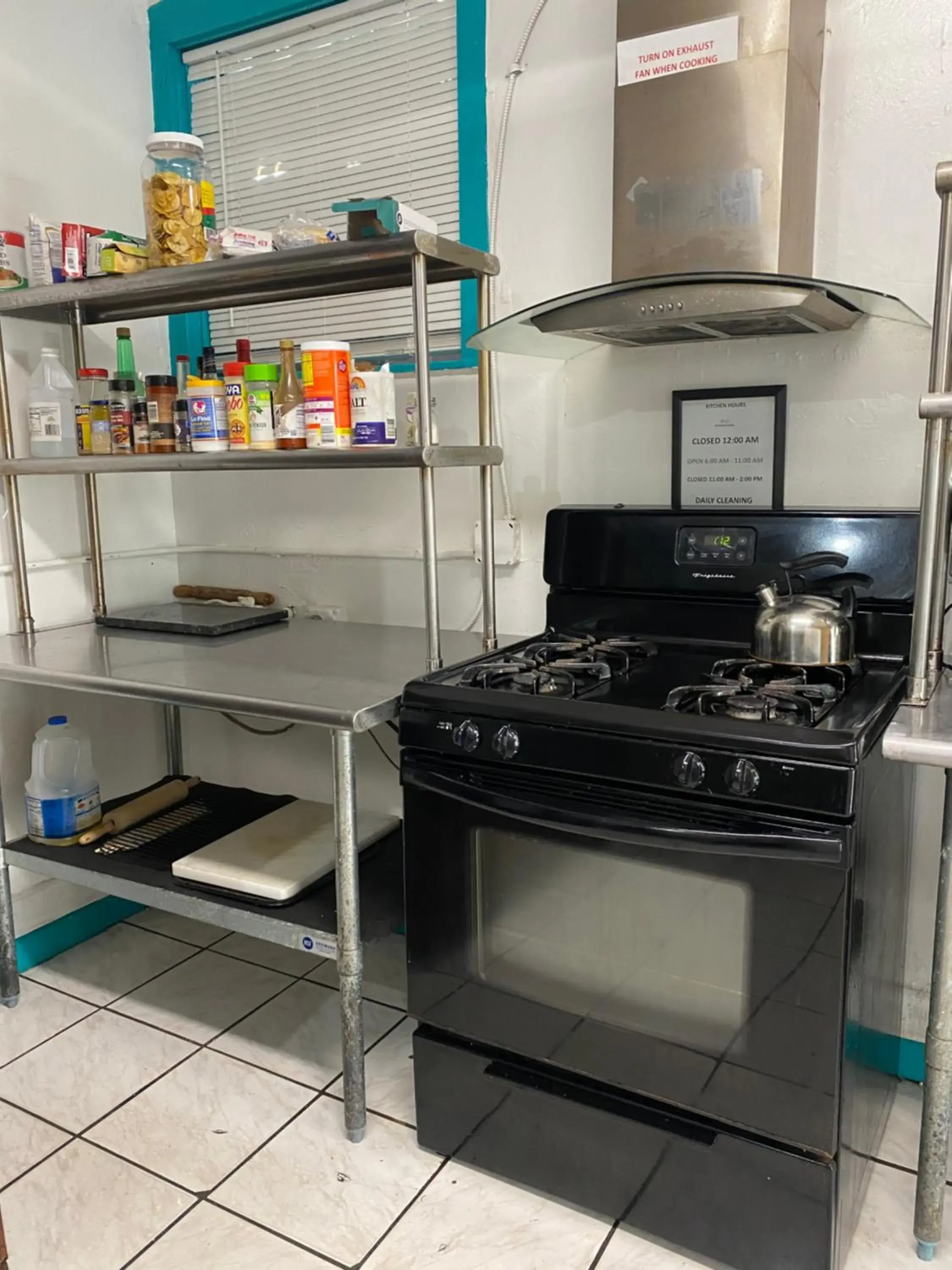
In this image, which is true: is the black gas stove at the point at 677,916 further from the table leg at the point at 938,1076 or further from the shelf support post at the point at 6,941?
the shelf support post at the point at 6,941

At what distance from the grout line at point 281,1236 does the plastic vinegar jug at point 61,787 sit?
2.82 feet

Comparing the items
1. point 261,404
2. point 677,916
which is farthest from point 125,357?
point 677,916

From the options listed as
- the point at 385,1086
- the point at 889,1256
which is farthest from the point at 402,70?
the point at 889,1256

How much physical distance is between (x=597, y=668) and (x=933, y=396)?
635mm

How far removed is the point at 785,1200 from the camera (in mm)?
1363

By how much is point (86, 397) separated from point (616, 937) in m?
1.69

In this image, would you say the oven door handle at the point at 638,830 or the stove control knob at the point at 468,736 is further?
the stove control knob at the point at 468,736

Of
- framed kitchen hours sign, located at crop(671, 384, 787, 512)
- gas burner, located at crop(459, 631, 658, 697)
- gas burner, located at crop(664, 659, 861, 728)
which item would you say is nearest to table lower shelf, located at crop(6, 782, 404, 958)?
gas burner, located at crop(459, 631, 658, 697)

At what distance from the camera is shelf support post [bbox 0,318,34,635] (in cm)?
219

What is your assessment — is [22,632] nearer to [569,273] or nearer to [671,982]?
[569,273]

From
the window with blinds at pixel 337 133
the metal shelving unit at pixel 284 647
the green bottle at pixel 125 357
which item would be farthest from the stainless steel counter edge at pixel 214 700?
the window with blinds at pixel 337 133

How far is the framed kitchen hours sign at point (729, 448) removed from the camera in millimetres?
1833

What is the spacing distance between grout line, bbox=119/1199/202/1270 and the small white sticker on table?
424mm

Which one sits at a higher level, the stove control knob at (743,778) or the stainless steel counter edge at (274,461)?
the stainless steel counter edge at (274,461)
